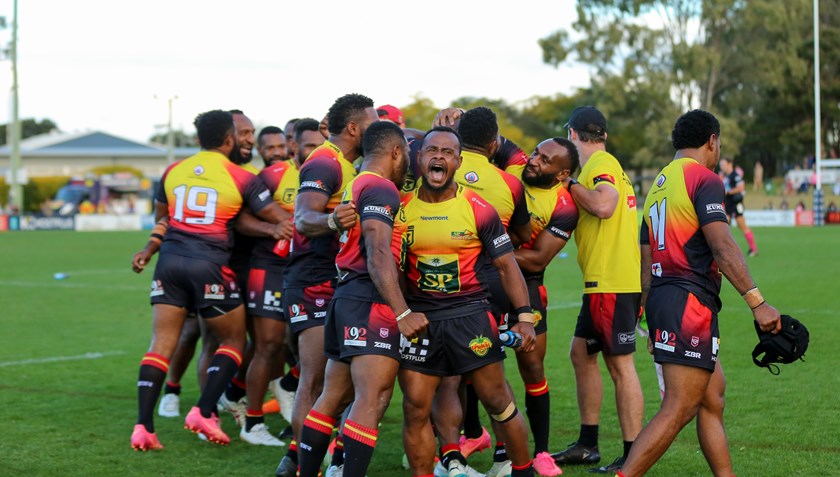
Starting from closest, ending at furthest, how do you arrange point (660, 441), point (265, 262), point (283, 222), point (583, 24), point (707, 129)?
1. point (660, 441)
2. point (707, 129)
3. point (283, 222)
4. point (265, 262)
5. point (583, 24)

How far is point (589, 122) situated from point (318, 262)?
2.16 metres

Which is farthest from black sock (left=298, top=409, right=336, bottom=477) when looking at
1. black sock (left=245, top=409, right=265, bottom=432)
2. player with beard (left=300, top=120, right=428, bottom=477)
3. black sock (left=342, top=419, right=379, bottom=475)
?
black sock (left=245, top=409, right=265, bottom=432)

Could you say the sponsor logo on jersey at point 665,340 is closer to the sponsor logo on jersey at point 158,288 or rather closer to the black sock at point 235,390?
the sponsor logo on jersey at point 158,288

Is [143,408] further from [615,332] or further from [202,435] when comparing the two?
[615,332]

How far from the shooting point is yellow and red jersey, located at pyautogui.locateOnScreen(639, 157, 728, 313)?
5.90m

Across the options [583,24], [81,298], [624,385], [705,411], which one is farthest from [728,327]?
[583,24]

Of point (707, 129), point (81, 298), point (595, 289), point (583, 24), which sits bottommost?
point (81, 298)

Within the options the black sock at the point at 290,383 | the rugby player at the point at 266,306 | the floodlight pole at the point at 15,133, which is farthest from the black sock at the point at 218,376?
the floodlight pole at the point at 15,133

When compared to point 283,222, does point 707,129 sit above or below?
above

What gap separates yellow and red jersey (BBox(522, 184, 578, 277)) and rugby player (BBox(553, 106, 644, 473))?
0.27 feet

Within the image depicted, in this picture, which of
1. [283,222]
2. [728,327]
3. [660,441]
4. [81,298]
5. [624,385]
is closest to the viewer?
[660,441]

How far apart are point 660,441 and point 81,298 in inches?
564

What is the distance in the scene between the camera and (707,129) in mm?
6203

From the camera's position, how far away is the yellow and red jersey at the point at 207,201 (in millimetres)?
7969
